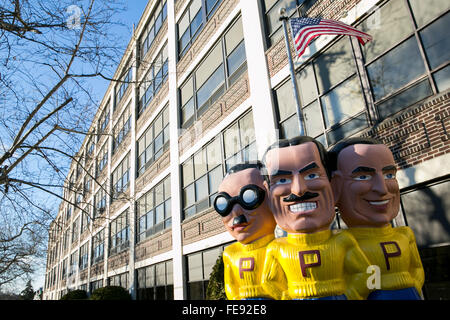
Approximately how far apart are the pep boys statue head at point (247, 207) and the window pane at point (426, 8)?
4171 mm

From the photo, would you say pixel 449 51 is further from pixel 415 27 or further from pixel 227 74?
pixel 227 74

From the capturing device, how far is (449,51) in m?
5.20

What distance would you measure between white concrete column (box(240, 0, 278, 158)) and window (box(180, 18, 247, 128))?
20.1 inches

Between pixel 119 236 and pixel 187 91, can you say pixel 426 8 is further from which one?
Answer: pixel 119 236

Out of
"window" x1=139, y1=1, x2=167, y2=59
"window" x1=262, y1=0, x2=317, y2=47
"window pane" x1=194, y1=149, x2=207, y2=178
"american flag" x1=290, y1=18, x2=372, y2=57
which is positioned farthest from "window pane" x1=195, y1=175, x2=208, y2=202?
"window" x1=139, y1=1, x2=167, y2=59

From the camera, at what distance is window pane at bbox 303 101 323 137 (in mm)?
7320

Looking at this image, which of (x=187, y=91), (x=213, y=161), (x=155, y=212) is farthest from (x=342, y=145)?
(x=155, y=212)

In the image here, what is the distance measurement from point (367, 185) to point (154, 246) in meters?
13.0

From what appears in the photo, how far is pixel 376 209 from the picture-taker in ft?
11.6

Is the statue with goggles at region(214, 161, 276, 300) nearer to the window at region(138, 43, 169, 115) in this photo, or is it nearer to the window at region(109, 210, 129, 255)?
the window at region(138, 43, 169, 115)

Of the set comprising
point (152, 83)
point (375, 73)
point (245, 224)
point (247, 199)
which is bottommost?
point (245, 224)

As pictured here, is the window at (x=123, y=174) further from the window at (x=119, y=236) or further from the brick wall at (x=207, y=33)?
the brick wall at (x=207, y=33)
